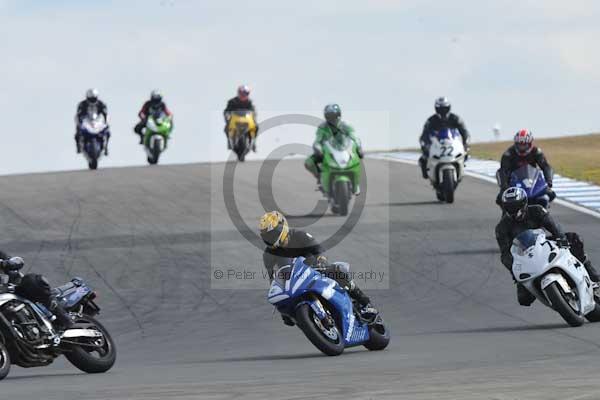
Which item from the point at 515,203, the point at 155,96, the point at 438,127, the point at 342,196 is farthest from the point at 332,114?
the point at 155,96

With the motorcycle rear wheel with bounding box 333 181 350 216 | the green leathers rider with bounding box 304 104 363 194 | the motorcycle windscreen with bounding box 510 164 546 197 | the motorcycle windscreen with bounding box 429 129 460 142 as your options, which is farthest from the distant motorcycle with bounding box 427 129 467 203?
the motorcycle windscreen with bounding box 510 164 546 197

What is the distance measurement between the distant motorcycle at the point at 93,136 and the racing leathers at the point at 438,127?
10192mm

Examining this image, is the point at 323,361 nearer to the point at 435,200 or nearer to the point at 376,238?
the point at 376,238

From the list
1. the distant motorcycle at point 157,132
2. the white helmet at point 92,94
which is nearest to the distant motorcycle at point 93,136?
the white helmet at point 92,94

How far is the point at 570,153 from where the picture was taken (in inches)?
1566

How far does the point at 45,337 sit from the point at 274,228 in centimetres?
228

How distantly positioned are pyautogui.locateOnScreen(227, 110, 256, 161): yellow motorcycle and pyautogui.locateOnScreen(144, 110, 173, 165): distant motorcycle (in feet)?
5.22

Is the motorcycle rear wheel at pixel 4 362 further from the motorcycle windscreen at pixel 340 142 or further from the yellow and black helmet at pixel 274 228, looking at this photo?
the motorcycle windscreen at pixel 340 142

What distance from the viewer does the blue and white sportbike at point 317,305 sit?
1296 cm

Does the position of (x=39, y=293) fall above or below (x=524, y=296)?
above

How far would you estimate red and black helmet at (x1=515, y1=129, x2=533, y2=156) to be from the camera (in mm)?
20031

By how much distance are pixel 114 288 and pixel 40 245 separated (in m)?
3.74

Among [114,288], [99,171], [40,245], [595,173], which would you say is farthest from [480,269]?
[99,171]

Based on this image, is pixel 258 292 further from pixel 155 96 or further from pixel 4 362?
pixel 155 96
